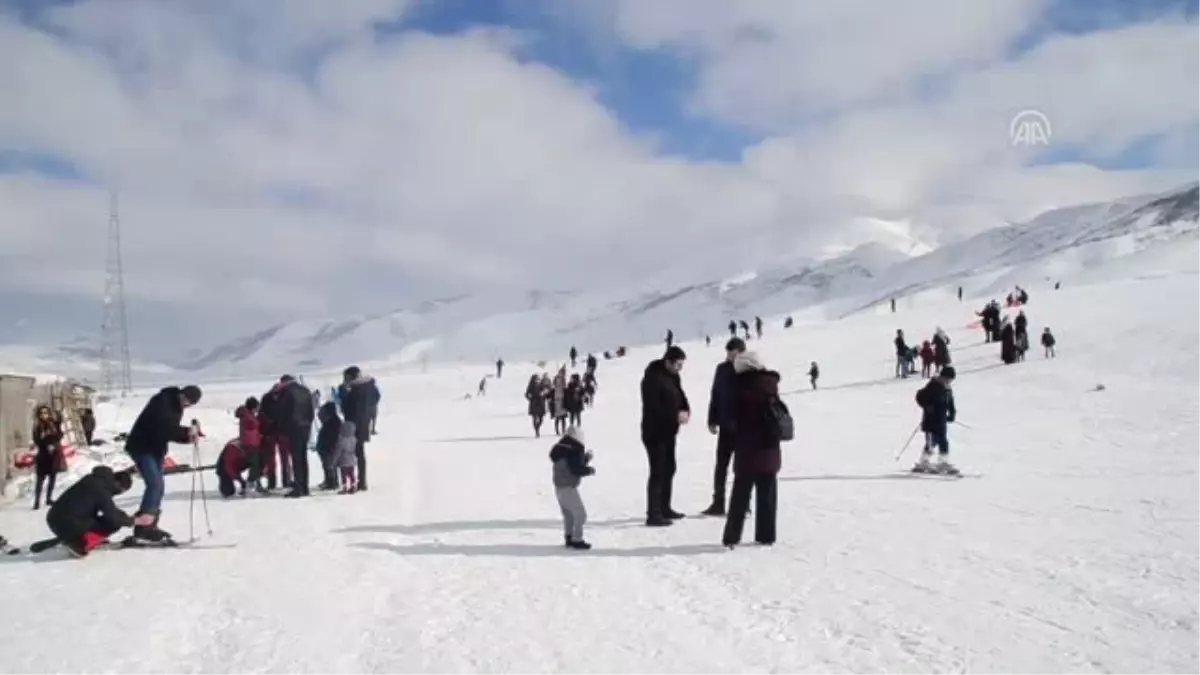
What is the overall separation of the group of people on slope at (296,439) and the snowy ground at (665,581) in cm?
71

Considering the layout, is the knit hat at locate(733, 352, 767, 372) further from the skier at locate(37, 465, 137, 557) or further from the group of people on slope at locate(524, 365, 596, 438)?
the group of people on slope at locate(524, 365, 596, 438)

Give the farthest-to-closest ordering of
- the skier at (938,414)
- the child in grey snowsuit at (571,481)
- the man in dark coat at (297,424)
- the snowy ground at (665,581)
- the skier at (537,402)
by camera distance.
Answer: the skier at (537,402), the man in dark coat at (297,424), the skier at (938,414), the child in grey snowsuit at (571,481), the snowy ground at (665,581)

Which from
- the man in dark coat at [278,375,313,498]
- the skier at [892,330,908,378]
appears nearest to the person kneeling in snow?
the man in dark coat at [278,375,313,498]

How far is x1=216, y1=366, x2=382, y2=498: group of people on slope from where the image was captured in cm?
1421

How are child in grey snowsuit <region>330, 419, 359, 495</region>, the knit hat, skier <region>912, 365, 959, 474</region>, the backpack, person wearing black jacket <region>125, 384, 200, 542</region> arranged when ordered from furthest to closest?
child in grey snowsuit <region>330, 419, 359, 495</region> < skier <region>912, 365, 959, 474</region> < person wearing black jacket <region>125, 384, 200, 542</region> < the knit hat < the backpack

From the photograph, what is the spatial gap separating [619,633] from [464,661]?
1012 mm

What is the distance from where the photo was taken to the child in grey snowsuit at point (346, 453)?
1462cm

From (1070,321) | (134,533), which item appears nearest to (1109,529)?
(134,533)

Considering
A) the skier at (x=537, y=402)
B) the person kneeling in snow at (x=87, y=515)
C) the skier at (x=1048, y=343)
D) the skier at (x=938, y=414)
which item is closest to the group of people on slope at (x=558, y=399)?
the skier at (x=537, y=402)

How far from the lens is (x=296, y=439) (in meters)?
14.2

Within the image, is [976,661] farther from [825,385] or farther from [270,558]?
[825,385]

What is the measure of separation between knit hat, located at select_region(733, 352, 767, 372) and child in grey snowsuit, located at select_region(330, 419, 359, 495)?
7769 millimetres

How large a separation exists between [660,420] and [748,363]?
1708mm

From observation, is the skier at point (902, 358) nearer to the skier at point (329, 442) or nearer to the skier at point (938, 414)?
the skier at point (938, 414)
